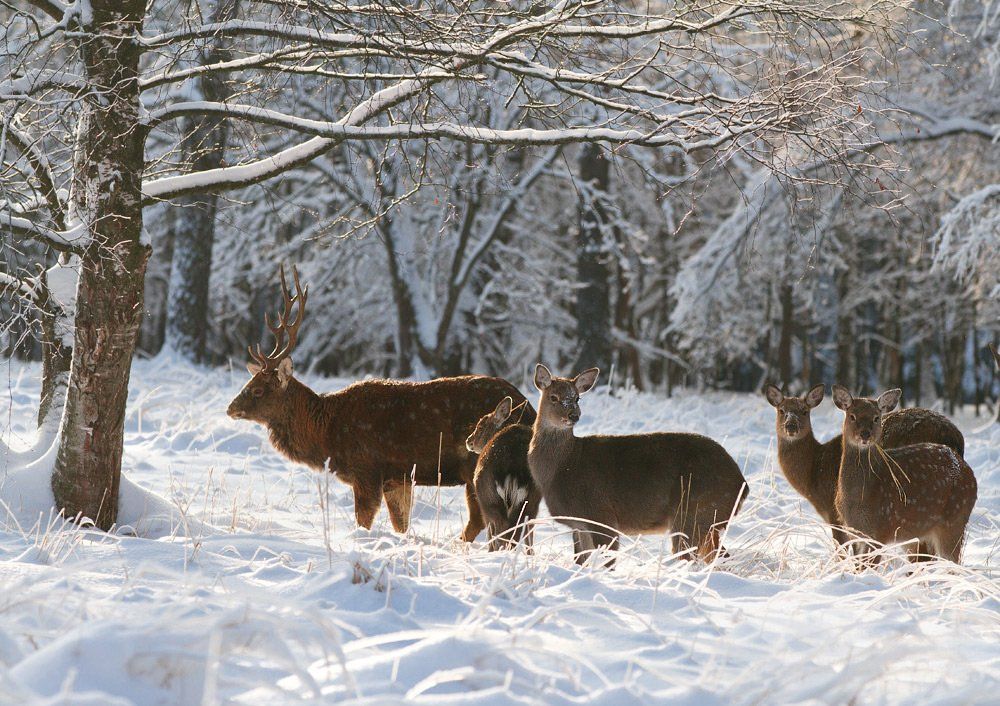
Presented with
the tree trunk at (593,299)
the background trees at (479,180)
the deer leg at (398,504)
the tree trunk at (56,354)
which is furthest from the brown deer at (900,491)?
the tree trunk at (593,299)

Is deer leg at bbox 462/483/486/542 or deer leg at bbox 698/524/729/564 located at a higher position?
deer leg at bbox 698/524/729/564

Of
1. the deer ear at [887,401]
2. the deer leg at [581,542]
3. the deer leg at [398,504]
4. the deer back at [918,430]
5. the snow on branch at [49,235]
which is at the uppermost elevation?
the snow on branch at [49,235]

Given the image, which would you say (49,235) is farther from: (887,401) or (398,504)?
(887,401)

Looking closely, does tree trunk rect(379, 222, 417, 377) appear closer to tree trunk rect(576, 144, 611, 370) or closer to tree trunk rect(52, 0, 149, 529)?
tree trunk rect(576, 144, 611, 370)

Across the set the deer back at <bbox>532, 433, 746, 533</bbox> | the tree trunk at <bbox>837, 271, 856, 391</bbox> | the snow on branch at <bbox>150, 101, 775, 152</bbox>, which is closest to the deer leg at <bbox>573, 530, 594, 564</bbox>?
the deer back at <bbox>532, 433, 746, 533</bbox>

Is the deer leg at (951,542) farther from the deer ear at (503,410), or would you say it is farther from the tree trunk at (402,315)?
the tree trunk at (402,315)

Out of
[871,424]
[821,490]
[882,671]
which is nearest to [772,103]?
[871,424]

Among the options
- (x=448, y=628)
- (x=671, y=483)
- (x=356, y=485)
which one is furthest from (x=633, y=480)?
(x=448, y=628)

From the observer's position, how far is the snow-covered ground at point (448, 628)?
2.77m

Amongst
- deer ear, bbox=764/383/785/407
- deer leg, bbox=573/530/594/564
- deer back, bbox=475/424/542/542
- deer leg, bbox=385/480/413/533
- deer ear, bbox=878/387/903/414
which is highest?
deer ear, bbox=878/387/903/414

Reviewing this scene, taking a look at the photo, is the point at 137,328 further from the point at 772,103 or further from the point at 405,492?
the point at 772,103

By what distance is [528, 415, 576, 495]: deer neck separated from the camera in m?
5.99

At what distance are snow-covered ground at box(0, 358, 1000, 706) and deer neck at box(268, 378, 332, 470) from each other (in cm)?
155

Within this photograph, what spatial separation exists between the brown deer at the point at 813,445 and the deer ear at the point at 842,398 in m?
0.22
